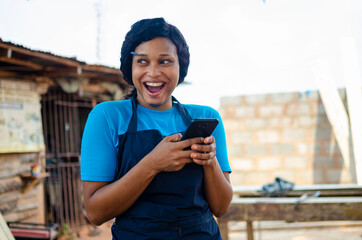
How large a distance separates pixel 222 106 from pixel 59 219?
417 cm

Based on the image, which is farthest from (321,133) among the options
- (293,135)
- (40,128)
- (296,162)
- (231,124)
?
(40,128)

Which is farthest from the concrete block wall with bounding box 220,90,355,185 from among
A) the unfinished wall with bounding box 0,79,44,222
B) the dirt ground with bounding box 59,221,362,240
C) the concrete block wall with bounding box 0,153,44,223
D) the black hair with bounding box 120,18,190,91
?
the black hair with bounding box 120,18,190,91

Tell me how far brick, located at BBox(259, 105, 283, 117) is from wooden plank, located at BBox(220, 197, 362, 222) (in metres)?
4.56

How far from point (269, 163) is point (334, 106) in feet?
5.80

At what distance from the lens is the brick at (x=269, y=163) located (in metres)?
7.14

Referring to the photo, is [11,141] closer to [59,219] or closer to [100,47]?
[59,219]

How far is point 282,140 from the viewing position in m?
7.15

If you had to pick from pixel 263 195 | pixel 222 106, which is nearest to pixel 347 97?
pixel 222 106

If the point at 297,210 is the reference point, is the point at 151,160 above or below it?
above

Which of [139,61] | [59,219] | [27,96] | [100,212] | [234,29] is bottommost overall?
[59,219]

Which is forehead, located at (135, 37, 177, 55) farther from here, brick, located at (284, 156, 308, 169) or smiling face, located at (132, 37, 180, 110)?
brick, located at (284, 156, 308, 169)

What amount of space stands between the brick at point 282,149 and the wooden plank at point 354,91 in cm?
135

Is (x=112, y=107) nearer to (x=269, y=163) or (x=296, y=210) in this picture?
(x=296, y=210)

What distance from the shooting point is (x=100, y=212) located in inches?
44.9
